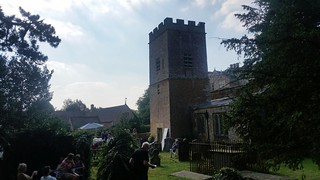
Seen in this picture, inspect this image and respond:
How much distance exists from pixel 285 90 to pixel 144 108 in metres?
50.4

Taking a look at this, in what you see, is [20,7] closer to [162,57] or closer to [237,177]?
[237,177]

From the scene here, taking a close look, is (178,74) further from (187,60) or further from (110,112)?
(110,112)

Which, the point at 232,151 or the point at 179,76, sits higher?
the point at 179,76

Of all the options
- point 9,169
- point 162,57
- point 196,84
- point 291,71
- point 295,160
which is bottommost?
point 9,169

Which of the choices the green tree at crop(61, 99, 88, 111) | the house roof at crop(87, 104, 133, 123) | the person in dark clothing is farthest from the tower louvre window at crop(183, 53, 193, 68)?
the green tree at crop(61, 99, 88, 111)

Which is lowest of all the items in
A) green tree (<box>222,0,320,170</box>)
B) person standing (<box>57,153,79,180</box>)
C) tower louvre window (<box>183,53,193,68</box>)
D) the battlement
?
person standing (<box>57,153,79,180</box>)

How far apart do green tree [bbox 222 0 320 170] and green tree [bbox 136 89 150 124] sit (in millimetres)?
44530

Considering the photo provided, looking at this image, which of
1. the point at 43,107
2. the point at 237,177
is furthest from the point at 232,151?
the point at 43,107

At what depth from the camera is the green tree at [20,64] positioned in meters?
13.5

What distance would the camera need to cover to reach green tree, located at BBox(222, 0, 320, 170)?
5355mm

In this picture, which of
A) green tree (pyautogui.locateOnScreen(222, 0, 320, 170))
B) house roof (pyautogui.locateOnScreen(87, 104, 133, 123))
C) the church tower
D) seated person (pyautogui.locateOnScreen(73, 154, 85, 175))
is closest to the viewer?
green tree (pyautogui.locateOnScreen(222, 0, 320, 170))

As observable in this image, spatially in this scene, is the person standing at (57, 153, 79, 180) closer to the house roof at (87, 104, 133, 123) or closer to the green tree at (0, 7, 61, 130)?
the green tree at (0, 7, 61, 130)

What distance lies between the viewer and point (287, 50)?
5.79 metres

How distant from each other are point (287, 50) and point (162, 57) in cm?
2480
